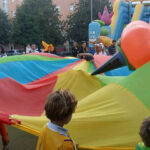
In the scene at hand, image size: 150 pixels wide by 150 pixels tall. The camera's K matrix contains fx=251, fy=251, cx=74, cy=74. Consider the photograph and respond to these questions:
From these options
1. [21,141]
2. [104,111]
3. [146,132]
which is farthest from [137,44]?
[21,141]

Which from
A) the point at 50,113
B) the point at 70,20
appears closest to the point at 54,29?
the point at 70,20

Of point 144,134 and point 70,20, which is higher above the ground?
point 144,134

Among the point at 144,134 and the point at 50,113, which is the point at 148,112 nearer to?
the point at 144,134

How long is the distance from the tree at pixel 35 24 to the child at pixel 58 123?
2528cm

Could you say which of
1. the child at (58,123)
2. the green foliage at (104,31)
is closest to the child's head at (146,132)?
the child at (58,123)

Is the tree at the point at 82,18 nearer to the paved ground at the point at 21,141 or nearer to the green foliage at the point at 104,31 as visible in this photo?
the green foliage at the point at 104,31

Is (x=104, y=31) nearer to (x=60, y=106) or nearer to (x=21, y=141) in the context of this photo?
(x=21, y=141)

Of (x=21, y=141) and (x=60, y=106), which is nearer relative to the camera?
(x=60, y=106)

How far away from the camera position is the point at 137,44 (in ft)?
8.96

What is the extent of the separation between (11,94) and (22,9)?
82.1 ft

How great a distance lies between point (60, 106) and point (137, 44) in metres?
1.53

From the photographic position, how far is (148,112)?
2330mm

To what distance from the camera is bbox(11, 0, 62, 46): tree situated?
2639cm

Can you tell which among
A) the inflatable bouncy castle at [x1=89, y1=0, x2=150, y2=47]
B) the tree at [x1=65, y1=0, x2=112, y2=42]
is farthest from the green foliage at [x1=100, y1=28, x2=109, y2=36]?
the tree at [x1=65, y1=0, x2=112, y2=42]
